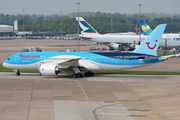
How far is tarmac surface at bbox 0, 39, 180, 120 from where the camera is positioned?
76.7ft

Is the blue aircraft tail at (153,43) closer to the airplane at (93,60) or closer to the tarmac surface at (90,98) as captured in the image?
the airplane at (93,60)

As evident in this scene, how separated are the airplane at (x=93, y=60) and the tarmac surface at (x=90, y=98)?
178cm

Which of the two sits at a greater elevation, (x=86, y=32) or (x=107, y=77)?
(x=86, y=32)

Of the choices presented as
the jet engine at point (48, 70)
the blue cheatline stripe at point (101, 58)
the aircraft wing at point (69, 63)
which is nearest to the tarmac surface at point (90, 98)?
the jet engine at point (48, 70)

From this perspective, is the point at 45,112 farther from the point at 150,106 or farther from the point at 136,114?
the point at 150,106

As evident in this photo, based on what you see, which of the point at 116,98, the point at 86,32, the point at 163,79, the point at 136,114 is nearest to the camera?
the point at 136,114

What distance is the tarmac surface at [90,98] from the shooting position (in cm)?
2338

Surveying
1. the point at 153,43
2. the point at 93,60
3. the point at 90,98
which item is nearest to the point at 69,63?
the point at 93,60

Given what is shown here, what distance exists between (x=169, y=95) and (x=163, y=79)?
10.8 metres

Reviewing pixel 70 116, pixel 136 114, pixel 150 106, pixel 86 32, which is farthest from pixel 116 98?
pixel 86 32

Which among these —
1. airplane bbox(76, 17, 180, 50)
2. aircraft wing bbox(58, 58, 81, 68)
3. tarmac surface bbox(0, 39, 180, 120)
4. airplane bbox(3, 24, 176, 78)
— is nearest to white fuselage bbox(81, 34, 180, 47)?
airplane bbox(76, 17, 180, 50)

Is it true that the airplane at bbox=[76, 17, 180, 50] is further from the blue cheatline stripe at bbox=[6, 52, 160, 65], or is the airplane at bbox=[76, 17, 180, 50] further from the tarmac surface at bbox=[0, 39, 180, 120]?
the tarmac surface at bbox=[0, 39, 180, 120]

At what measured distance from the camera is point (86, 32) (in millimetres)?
88750

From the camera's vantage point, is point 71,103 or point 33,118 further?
point 71,103
